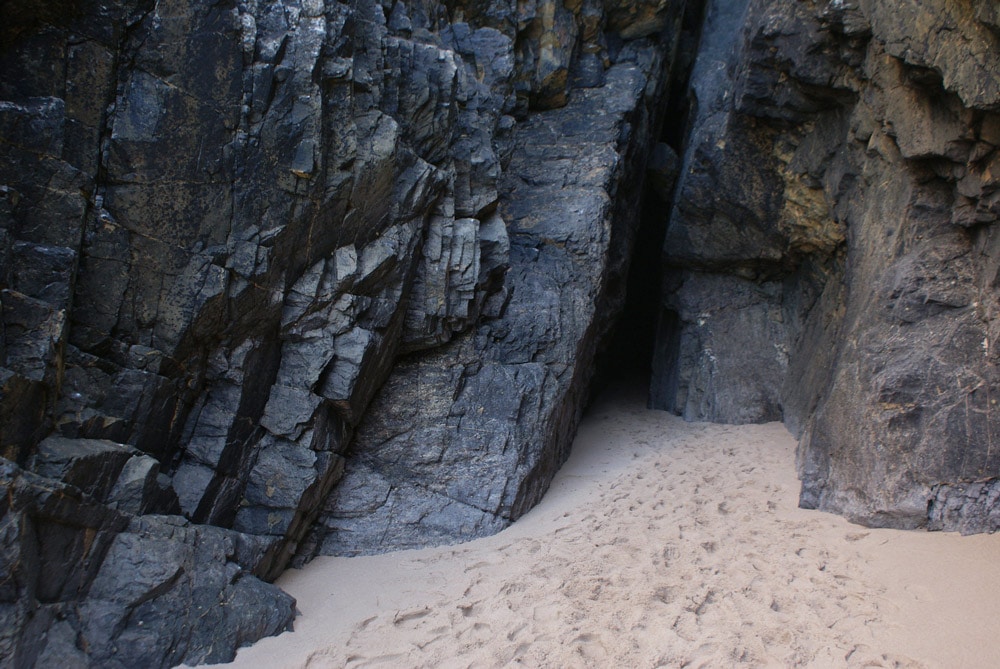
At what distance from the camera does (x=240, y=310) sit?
6000mm

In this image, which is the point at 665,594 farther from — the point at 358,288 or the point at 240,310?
the point at 240,310

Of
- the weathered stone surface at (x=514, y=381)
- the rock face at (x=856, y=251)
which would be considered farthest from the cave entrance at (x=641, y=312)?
the weathered stone surface at (x=514, y=381)

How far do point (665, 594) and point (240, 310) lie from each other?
4265 mm

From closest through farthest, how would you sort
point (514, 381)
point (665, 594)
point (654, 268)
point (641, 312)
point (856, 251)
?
point (665, 594), point (856, 251), point (514, 381), point (654, 268), point (641, 312)

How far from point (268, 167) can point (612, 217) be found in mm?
5440

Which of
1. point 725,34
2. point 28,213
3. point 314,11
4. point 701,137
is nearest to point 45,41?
point 28,213

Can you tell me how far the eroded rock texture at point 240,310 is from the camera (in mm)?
4781

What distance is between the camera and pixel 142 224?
5.54 meters

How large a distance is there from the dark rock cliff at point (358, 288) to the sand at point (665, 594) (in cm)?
36

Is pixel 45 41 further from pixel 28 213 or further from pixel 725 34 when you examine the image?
pixel 725 34

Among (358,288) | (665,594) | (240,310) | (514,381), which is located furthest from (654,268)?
(240,310)

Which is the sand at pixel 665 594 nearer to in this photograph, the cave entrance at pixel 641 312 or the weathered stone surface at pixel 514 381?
the weathered stone surface at pixel 514 381

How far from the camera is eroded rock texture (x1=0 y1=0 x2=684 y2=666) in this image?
15.7ft

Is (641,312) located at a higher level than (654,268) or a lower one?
lower
